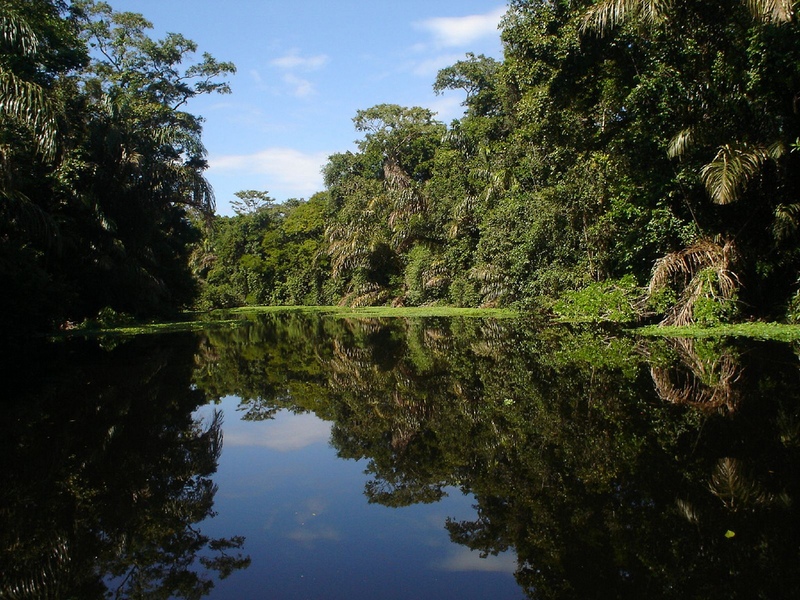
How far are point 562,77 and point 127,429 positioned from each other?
14.6m

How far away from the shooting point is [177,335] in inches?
728

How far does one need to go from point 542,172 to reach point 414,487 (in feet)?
71.3

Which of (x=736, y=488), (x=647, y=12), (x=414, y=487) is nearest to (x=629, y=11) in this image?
(x=647, y=12)

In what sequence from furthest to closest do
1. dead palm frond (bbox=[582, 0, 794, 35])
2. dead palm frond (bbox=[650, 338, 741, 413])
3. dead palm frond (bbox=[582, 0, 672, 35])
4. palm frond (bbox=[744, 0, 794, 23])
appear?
dead palm frond (bbox=[582, 0, 672, 35]) < dead palm frond (bbox=[582, 0, 794, 35]) < palm frond (bbox=[744, 0, 794, 23]) < dead palm frond (bbox=[650, 338, 741, 413])

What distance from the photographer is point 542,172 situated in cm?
2438

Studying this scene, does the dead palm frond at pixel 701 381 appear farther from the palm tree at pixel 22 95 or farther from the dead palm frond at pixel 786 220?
the palm tree at pixel 22 95

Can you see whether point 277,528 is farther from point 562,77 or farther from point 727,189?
point 562,77

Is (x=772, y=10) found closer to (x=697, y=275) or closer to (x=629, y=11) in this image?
(x=629, y=11)

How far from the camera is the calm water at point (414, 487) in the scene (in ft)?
9.90

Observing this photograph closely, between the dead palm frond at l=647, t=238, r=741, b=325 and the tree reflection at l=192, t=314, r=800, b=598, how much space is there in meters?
2.89

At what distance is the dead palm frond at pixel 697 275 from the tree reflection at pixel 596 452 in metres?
2.89

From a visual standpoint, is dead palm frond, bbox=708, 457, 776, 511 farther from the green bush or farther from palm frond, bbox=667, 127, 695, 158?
the green bush

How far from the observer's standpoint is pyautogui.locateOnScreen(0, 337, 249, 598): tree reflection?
3094 millimetres

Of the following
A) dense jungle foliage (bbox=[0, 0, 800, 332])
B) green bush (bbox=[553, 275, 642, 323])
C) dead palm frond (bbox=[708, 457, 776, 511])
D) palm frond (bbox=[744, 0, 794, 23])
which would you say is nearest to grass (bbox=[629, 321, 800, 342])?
dense jungle foliage (bbox=[0, 0, 800, 332])
